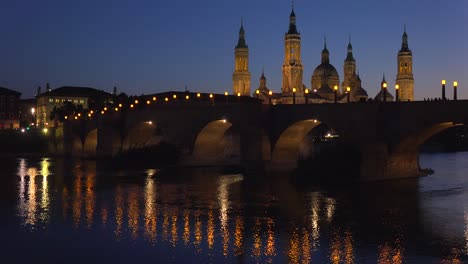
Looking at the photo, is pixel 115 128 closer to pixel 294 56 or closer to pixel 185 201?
pixel 185 201

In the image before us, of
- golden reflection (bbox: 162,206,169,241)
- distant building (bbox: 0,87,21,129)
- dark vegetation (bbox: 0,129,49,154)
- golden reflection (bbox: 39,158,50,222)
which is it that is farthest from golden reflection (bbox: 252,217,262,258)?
distant building (bbox: 0,87,21,129)

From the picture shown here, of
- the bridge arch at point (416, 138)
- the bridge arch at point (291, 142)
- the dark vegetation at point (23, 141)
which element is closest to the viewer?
the bridge arch at point (416, 138)

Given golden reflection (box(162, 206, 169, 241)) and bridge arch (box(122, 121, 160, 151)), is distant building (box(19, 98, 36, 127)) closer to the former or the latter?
bridge arch (box(122, 121, 160, 151))

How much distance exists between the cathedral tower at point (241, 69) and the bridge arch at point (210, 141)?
289 feet

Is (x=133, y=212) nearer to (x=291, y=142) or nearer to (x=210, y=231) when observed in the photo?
(x=210, y=231)

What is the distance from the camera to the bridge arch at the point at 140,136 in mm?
74106

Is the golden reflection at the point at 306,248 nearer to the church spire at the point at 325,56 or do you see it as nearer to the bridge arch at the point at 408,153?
the bridge arch at the point at 408,153

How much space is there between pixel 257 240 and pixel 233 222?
434 cm

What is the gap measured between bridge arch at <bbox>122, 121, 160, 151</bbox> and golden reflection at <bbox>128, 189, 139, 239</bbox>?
3254 cm

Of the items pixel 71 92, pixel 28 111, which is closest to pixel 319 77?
pixel 71 92

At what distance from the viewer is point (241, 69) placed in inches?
6122

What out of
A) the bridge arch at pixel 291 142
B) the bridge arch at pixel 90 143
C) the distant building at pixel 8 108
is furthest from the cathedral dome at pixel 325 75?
the bridge arch at pixel 291 142

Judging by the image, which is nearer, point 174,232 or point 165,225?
point 174,232

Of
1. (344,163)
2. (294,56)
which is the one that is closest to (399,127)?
(344,163)
